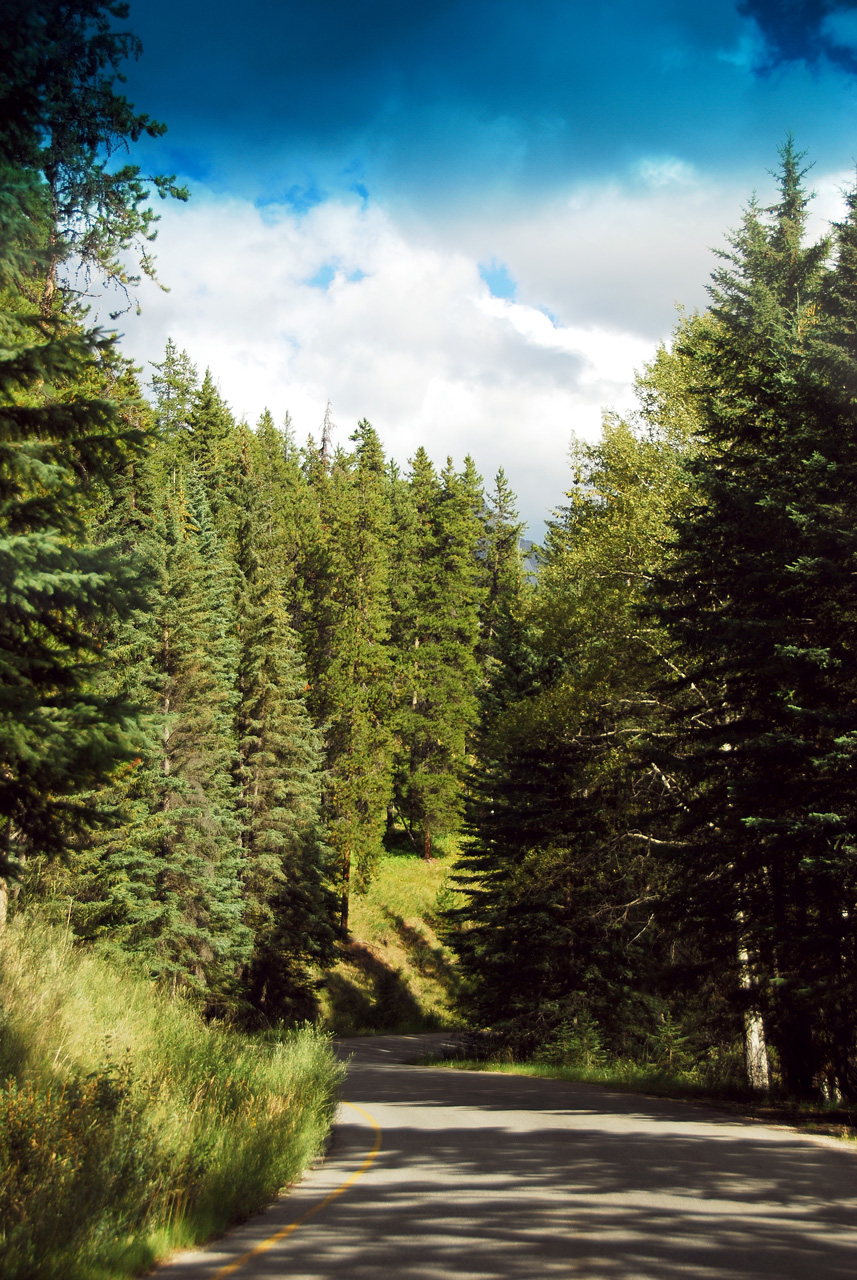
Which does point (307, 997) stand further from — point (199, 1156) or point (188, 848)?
point (199, 1156)

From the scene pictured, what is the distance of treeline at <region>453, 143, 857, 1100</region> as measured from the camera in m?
12.6

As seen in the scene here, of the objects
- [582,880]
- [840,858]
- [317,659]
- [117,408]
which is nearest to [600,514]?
[582,880]

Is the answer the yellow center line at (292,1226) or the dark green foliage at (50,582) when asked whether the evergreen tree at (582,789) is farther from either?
the dark green foliage at (50,582)

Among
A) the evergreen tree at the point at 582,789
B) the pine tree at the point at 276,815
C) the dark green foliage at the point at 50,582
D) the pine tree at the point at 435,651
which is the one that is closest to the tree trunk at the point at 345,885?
the pine tree at the point at 276,815

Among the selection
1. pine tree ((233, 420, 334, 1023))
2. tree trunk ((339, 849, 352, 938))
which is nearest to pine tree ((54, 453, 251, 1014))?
pine tree ((233, 420, 334, 1023))

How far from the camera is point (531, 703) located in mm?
21062

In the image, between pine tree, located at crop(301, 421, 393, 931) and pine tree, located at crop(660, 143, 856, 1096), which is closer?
pine tree, located at crop(660, 143, 856, 1096)

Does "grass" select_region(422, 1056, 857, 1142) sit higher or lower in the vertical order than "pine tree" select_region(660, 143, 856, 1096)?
lower

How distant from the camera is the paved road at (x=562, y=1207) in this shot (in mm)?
5488

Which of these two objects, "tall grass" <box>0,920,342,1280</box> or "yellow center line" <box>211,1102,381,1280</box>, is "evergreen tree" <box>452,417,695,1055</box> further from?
"yellow center line" <box>211,1102,381,1280</box>

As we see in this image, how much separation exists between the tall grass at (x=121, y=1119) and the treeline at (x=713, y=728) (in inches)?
254

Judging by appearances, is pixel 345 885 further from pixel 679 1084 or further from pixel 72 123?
pixel 72 123

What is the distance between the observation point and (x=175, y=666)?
91.1 feet

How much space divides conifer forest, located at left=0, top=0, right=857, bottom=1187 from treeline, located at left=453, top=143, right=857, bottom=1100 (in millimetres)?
74
